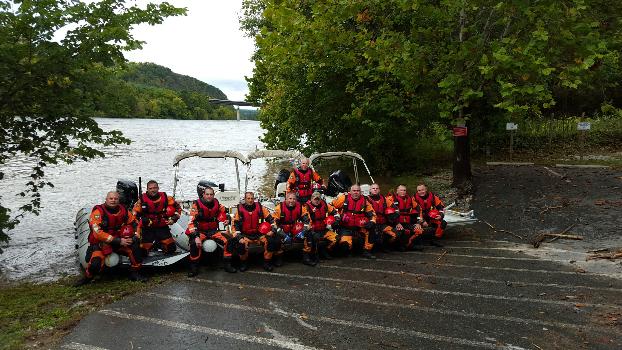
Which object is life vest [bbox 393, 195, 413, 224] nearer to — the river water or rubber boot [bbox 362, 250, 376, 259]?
rubber boot [bbox 362, 250, 376, 259]

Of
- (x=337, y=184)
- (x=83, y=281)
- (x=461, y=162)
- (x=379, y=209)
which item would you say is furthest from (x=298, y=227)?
(x=461, y=162)

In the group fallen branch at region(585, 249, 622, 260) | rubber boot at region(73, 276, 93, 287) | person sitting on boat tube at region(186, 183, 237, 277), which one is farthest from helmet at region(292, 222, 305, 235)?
fallen branch at region(585, 249, 622, 260)

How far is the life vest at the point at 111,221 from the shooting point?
8.02m

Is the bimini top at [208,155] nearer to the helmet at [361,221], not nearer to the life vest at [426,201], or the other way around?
the helmet at [361,221]

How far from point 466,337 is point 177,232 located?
6.41 meters

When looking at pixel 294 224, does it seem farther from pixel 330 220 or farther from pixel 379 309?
pixel 379 309

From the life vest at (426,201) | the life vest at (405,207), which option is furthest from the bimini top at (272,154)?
the life vest at (426,201)

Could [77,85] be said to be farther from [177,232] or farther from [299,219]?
[299,219]

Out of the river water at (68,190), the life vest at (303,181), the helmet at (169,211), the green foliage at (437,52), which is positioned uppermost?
the green foliage at (437,52)

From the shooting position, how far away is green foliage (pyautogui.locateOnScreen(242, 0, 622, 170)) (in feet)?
32.4

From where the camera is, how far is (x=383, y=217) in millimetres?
9961

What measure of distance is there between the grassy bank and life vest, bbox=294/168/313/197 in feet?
12.7

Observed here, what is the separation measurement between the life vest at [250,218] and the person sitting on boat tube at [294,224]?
0.36 metres

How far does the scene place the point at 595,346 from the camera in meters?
5.23
